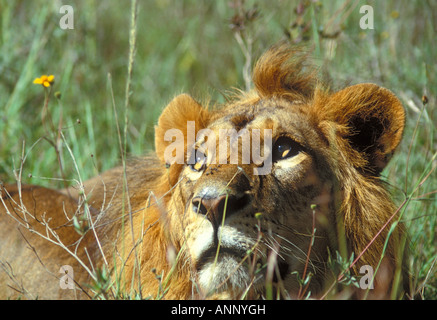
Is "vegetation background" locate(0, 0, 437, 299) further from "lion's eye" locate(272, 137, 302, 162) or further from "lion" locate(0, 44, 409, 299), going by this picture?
"lion's eye" locate(272, 137, 302, 162)

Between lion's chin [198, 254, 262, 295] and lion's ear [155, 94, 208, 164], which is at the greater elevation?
lion's ear [155, 94, 208, 164]

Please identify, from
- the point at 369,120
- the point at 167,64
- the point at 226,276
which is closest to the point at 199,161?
the point at 226,276

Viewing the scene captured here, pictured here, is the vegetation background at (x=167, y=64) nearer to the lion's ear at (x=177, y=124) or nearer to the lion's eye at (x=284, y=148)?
the lion's ear at (x=177, y=124)

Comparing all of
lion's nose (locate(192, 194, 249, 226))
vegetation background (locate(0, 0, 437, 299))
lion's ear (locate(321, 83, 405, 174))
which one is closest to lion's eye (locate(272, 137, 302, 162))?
lion's ear (locate(321, 83, 405, 174))

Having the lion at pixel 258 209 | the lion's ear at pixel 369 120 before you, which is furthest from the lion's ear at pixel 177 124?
the lion's ear at pixel 369 120

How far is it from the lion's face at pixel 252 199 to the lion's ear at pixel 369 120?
180 millimetres

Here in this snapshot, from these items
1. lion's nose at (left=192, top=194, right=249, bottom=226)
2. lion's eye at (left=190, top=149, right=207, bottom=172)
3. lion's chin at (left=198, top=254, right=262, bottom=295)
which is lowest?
lion's chin at (left=198, top=254, right=262, bottom=295)

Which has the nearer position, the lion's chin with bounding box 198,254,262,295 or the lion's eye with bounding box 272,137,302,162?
the lion's chin with bounding box 198,254,262,295

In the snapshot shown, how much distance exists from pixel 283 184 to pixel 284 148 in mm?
234

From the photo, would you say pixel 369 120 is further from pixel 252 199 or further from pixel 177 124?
pixel 177 124

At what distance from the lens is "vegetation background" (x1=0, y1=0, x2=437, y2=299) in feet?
15.5

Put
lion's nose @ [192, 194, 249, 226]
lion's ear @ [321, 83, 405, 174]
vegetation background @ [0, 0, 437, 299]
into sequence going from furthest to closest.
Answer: vegetation background @ [0, 0, 437, 299], lion's ear @ [321, 83, 405, 174], lion's nose @ [192, 194, 249, 226]

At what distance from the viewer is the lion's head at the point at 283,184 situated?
259 centimetres

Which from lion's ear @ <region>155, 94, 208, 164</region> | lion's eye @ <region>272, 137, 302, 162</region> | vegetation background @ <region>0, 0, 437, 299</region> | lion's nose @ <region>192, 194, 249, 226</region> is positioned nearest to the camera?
lion's nose @ <region>192, 194, 249, 226</region>
